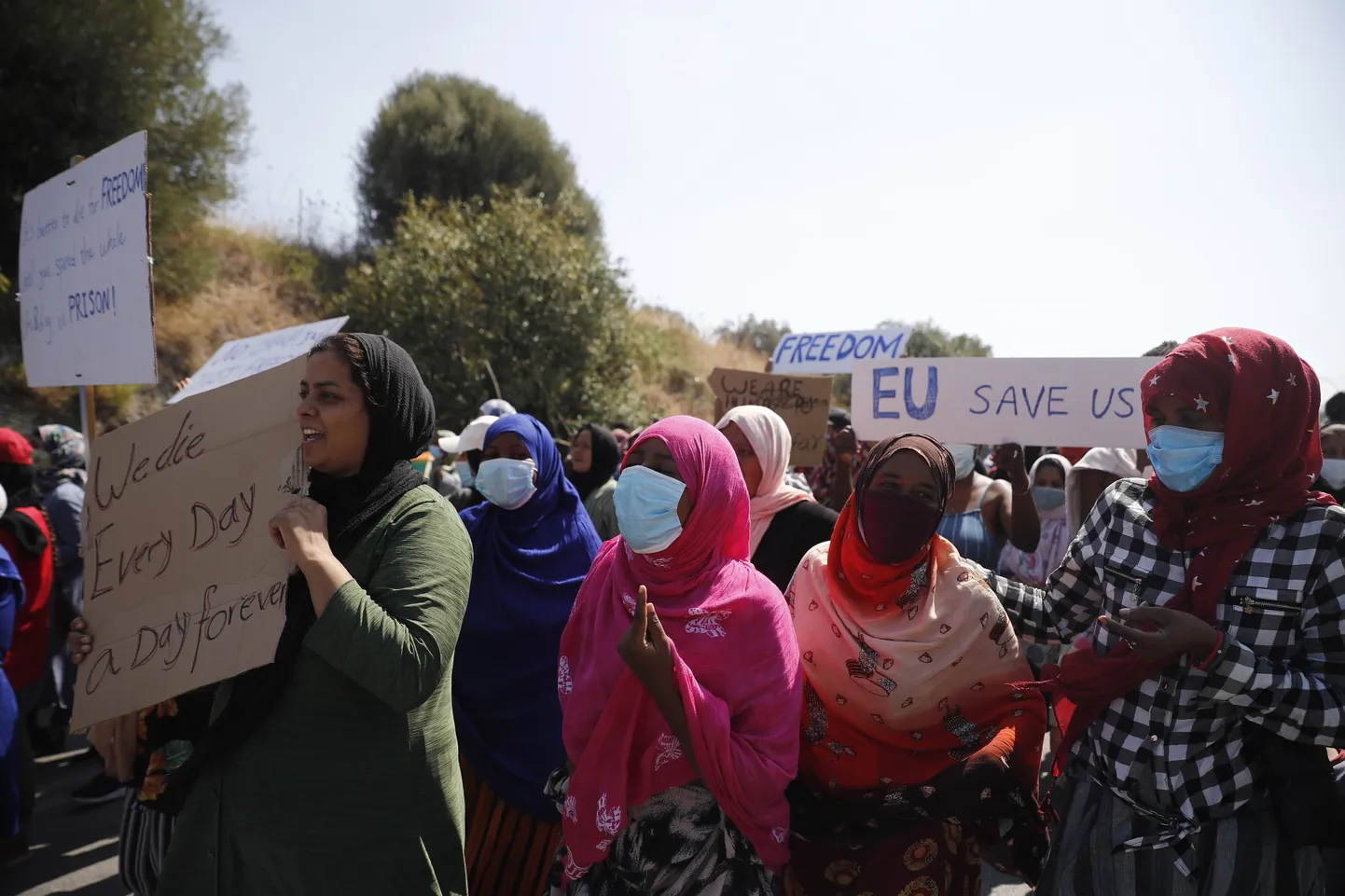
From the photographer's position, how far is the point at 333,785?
5.58 feet

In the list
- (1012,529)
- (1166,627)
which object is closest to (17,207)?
(1012,529)

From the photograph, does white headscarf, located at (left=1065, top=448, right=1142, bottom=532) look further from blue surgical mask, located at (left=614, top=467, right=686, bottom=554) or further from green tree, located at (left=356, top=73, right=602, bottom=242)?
green tree, located at (left=356, top=73, right=602, bottom=242)

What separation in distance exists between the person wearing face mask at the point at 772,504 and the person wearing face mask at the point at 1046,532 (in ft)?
5.52

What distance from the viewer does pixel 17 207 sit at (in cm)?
1329

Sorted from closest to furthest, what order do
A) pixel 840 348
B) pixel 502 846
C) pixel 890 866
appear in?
pixel 890 866 → pixel 502 846 → pixel 840 348

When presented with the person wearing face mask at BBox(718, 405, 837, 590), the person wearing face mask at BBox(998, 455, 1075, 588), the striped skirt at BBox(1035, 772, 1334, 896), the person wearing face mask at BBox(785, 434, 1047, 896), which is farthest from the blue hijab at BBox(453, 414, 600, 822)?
the person wearing face mask at BBox(998, 455, 1075, 588)

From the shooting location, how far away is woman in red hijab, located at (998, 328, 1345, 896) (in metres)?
1.77

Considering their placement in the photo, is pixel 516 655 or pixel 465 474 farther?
pixel 465 474

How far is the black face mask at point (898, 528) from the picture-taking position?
2197 mm

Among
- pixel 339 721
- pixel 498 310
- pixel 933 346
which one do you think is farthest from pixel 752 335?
pixel 339 721

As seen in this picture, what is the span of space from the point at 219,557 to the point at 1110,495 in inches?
81.9

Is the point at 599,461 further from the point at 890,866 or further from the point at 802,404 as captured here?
the point at 890,866

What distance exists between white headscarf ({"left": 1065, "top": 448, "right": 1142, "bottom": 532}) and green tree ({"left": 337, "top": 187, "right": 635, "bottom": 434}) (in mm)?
10733

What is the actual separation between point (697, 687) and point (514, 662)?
1.36 meters
